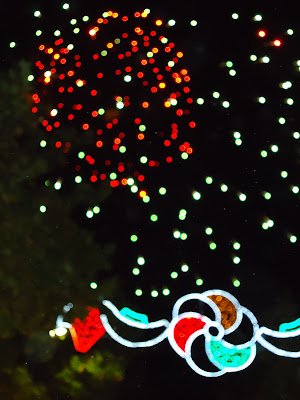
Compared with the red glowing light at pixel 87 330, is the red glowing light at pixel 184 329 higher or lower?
lower

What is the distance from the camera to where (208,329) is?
2.67m

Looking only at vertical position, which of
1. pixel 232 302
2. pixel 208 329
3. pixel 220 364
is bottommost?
pixel 220 364

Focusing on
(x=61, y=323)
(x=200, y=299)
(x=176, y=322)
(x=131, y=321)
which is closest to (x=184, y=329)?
(x=176, y=322)

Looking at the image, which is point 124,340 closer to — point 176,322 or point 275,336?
point 176,322

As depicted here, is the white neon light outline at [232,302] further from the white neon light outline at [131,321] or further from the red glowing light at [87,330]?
the red glowing light at [87,330]

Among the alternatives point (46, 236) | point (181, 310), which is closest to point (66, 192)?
point (46, 236)

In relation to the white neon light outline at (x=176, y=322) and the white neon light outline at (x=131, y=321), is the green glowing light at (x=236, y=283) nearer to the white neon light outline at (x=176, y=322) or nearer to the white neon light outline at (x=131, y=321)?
the white neon light outline at (x=176, y=322)

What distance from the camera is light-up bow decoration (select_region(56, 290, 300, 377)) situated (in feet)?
8.68

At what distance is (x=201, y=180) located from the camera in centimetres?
284

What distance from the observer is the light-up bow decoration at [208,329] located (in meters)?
2.65

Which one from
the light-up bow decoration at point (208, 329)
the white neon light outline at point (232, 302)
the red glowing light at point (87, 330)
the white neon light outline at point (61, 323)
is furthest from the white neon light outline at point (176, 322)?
the white neon light outline at point (61, 323)

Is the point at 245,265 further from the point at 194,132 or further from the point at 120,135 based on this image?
the point at 120,135

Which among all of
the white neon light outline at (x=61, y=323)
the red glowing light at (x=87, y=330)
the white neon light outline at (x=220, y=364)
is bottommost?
the white neon light outline at (x=220, y=364)

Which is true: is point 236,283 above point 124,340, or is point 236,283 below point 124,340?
above
